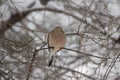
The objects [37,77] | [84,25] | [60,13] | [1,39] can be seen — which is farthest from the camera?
[60,13]

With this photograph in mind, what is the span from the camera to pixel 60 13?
7.90m

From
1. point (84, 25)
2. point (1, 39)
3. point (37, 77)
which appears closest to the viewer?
point (1, 39)

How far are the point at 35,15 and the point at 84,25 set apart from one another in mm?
957

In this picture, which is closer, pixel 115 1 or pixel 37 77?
pixel 37 77

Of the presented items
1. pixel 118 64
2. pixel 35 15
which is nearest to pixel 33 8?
pixel 35 15

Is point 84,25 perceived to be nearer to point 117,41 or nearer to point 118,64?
point 117,41

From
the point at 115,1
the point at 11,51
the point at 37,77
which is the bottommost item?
the point at 37,77

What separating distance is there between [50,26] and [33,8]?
0.55 m

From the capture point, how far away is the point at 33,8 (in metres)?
7.90

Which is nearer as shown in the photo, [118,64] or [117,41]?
[118,64]

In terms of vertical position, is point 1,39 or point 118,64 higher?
point 1,39

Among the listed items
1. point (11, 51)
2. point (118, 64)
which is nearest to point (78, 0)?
point (118, 64)

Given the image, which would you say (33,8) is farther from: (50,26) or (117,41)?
(117,41)

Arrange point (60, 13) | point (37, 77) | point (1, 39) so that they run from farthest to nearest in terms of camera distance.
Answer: point (60, 13) < point (37, 77) < point (1, 39)
